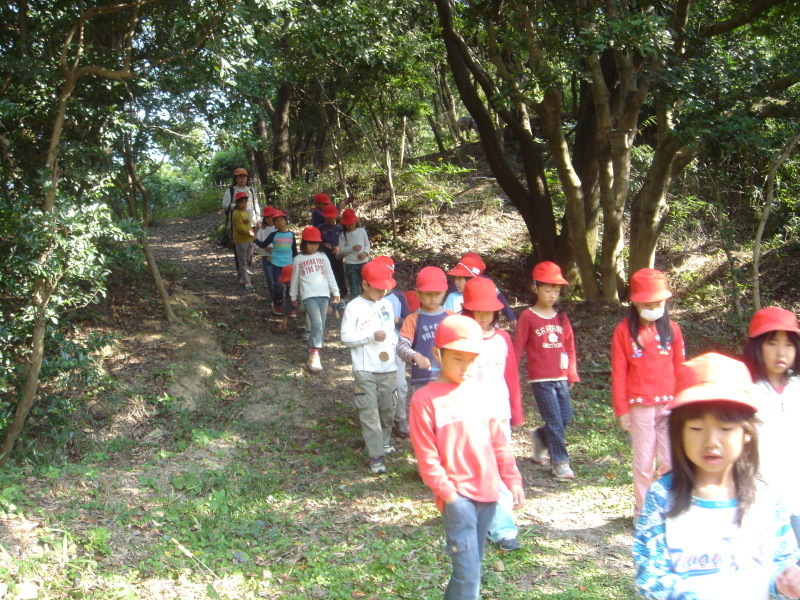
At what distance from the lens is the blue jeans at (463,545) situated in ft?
11.6

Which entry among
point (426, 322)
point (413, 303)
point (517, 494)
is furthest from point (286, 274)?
point (517, 494)

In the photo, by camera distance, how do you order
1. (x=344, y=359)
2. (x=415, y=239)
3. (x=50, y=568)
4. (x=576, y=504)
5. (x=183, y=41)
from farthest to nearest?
(x=415, y=239) → (x=344, y=359) → (x=183, y=41) → (x=576, y=504) → (x=50, y=568)

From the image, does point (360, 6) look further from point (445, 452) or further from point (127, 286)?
point (445, 452)

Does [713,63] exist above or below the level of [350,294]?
above

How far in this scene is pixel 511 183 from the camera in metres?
11.6

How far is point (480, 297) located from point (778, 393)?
2102 millimetres

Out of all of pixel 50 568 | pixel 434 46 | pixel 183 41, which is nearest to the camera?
pixel 50 568

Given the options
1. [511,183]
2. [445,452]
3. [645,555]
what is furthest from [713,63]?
[645,555]

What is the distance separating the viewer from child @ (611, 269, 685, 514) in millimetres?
4949

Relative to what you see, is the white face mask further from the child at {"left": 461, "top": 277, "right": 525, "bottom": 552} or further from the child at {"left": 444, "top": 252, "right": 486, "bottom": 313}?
the child at {"left": 444, "top": 252, "right": 486, "bottom": 313}

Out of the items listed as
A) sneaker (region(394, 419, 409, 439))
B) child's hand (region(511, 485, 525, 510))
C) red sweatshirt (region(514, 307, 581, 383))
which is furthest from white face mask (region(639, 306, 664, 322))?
sneaker (region(394, 419, 409, 439))

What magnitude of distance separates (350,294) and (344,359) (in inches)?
54.8

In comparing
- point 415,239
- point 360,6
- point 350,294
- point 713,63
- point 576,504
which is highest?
point 360,6

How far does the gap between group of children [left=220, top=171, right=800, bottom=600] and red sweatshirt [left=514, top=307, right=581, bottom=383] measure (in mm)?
12
